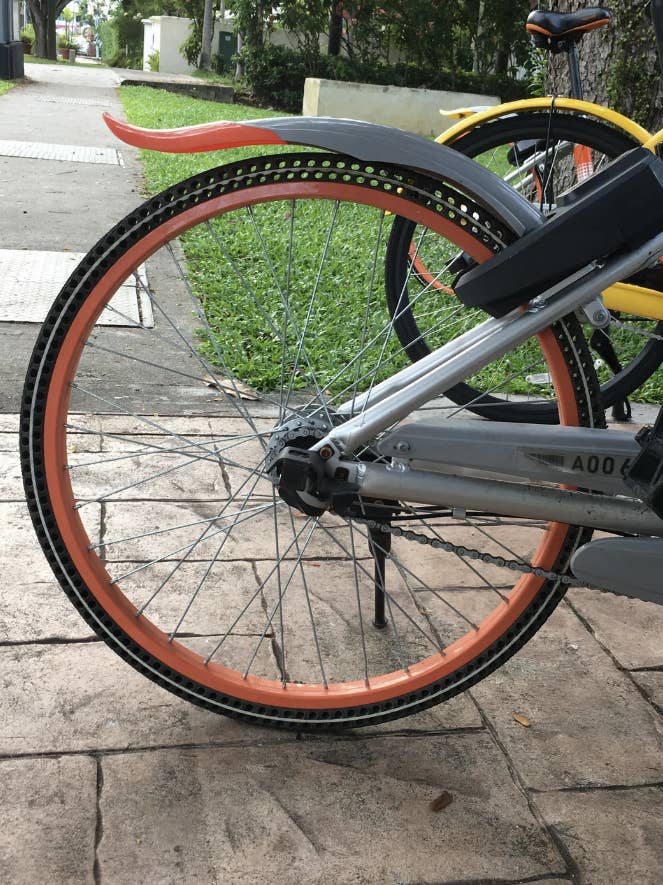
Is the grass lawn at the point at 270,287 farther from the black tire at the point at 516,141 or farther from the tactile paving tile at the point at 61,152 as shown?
the tactile paving tile at the point at 61,152

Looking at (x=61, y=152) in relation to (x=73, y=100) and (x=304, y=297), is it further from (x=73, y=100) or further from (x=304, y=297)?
(x=73, y=100)

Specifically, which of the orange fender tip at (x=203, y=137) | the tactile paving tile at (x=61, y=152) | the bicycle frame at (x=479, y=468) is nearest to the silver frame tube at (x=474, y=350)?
the bicycle frame at (x=479, y=468)

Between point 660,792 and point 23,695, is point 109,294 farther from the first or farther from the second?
point 660,792

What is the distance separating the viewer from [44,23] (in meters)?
41.4

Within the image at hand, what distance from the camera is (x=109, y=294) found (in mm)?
1954

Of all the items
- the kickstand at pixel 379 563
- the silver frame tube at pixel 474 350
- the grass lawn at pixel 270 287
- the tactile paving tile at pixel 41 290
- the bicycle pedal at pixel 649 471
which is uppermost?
the silver frame tube at pixel 474 350

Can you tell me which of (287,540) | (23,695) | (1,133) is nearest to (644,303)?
(287,540)

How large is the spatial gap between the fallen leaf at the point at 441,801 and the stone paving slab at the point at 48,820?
0.65 metres

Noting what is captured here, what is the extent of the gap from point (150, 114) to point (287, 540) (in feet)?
42.8

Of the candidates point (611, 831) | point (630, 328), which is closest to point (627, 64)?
point (630, 328)

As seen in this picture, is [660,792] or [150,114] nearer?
[660,792]

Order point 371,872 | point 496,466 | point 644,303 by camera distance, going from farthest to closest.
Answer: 1. point 644,303
2. point 496,466
3. point 371,872

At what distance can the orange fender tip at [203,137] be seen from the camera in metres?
1.84

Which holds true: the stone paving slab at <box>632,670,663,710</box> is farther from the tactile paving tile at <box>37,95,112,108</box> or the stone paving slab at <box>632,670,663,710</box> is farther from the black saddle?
the tactile paving tile at <box>37,95,112,108</box>
